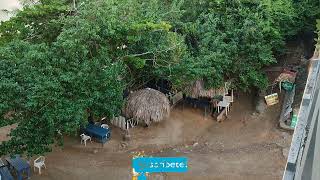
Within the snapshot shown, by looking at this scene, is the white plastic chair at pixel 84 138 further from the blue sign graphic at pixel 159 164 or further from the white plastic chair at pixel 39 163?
the blue sign graphic at pixel 159 164

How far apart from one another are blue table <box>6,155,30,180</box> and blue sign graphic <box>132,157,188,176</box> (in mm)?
5950

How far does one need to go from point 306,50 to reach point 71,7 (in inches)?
424

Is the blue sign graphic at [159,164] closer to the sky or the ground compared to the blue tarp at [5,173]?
closer to the sky

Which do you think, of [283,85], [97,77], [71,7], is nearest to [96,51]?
[97,77]

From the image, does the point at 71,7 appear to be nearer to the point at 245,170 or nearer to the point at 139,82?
the point at 139,82

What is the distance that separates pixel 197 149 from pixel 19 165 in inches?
222

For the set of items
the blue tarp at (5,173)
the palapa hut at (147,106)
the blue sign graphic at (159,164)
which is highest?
the blue sign graphic at (159,164)

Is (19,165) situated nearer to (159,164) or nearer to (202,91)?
(159,164)

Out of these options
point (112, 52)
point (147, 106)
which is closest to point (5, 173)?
point (112, 52)

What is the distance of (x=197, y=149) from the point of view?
14.5 m

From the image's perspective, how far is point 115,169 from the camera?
13.3 m

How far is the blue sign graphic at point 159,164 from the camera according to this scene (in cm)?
752

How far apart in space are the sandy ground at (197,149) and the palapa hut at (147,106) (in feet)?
Result: 2.84

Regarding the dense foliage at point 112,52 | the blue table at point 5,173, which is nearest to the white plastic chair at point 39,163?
the blue table at point 5,173
